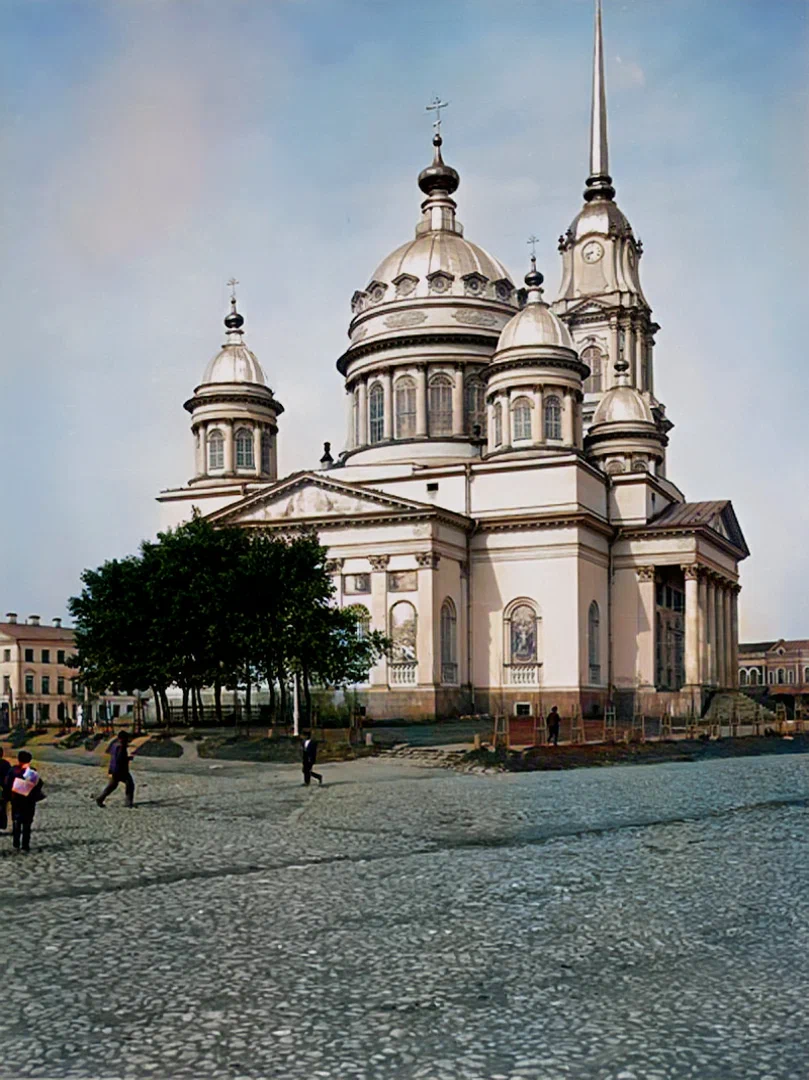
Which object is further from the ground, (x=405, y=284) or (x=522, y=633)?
(x=405, y=284)

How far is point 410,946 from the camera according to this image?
1119cm

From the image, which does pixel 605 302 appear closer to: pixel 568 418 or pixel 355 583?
pixel 568 418

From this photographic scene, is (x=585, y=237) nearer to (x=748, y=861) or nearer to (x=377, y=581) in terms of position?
(x=377, y=581)

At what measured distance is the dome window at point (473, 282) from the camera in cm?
7006

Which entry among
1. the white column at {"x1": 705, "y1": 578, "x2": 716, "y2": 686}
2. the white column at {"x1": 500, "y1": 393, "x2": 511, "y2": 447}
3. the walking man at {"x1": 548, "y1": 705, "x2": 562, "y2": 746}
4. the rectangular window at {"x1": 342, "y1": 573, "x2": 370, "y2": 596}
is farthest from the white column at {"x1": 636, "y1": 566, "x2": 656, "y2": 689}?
the walking man at {"x1": 548, "y1": 705, "x2": 562, "y2": 746}

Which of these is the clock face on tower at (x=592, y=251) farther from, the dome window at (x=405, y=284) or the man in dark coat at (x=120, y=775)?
the man in dark coat at (x=120, y=775)

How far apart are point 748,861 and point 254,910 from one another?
21.0 feet

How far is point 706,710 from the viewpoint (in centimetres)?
6166

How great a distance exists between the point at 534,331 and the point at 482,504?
8997mm

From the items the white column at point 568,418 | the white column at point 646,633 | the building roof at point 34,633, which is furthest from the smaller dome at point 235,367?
the building roof at point 34,633

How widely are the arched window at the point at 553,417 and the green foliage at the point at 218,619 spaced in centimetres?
1664

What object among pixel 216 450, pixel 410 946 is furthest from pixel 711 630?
pixel 410 946

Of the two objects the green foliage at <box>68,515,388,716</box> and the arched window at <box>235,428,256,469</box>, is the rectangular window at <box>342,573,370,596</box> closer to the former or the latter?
the green foliage at <box>68,515,388,716</box>

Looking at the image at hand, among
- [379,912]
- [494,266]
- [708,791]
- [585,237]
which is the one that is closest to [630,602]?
[494,266]
